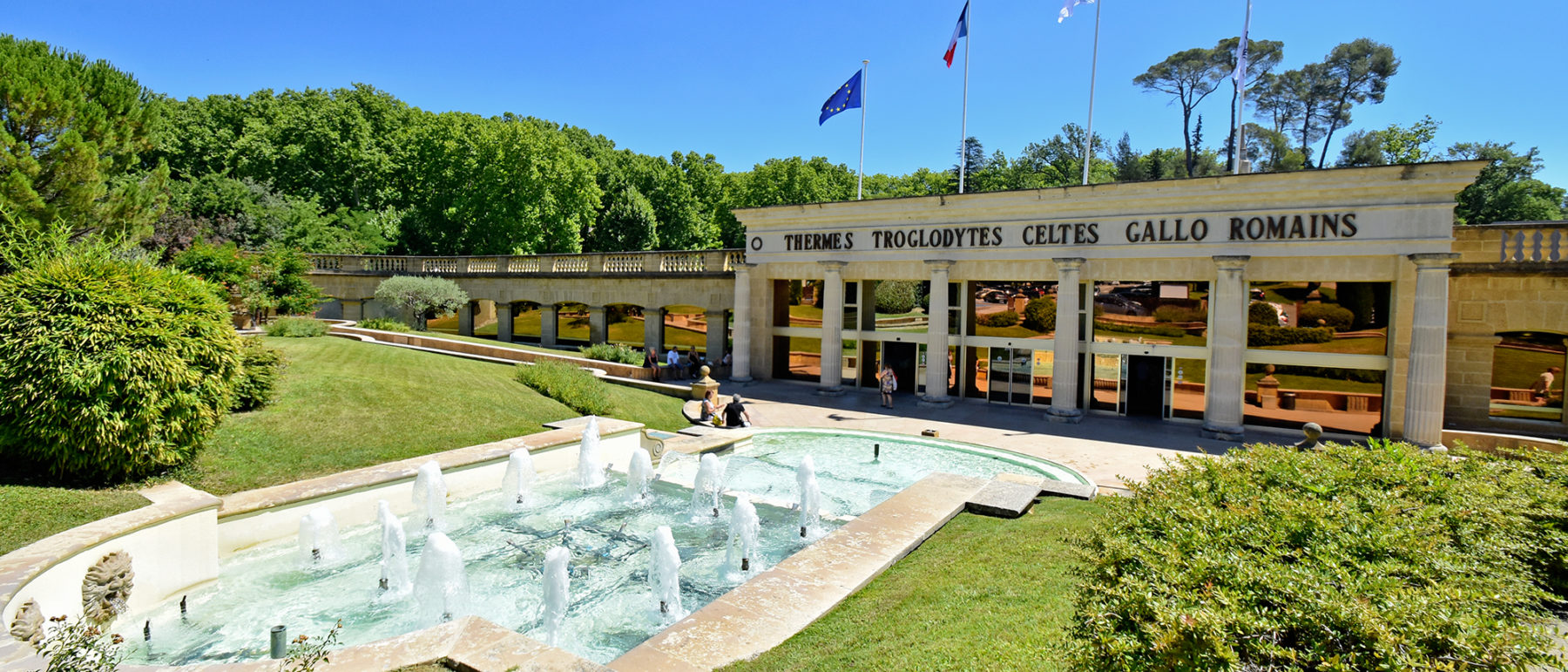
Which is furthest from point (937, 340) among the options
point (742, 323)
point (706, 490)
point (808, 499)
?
point (808, 499)

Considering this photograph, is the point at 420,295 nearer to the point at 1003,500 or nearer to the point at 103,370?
the point at 103,370

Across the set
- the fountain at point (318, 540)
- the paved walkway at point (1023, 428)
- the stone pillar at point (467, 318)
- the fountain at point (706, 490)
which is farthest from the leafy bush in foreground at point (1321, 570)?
the stone pillar at point (467, 318)

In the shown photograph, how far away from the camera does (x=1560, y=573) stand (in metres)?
6.53

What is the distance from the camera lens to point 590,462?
1489cm

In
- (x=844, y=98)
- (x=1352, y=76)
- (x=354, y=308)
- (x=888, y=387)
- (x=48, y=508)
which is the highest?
(x=1352, y=76)

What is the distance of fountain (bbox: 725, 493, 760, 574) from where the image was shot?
32.0 ft

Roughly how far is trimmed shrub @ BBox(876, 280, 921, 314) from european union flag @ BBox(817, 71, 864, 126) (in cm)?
694

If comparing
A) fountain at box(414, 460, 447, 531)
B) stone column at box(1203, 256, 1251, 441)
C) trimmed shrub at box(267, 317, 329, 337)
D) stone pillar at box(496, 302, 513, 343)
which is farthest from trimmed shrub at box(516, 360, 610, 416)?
stone pillar at box(496, 302, 513, 343)

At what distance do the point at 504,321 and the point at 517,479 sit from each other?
1140 inches

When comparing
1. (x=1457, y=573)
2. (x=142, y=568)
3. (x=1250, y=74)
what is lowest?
(x=142, y=568)

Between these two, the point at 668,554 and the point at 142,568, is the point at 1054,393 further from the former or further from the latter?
the point at 142,568

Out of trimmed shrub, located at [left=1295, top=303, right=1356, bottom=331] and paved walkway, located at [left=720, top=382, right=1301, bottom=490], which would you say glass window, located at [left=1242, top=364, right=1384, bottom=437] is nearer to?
paved walkway, located at [left=720, top=382, right=1301, bottom=490]

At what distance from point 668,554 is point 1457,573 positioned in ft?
23.1

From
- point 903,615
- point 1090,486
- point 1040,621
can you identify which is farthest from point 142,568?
point 1090,486
